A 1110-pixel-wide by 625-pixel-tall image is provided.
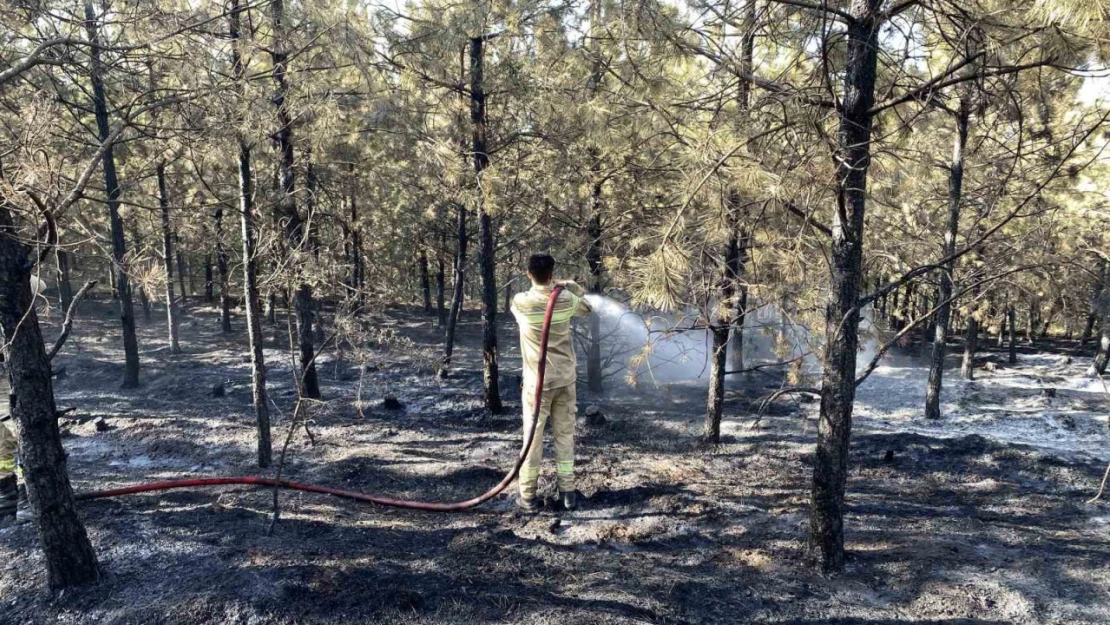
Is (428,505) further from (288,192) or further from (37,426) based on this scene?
(288,192)

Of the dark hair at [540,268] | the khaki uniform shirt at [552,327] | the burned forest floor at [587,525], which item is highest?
the dark hair at [540,268]

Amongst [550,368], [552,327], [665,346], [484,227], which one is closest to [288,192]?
[484,227]

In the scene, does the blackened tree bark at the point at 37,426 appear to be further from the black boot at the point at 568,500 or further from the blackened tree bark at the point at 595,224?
the blackened tree bark at the point at 595,224

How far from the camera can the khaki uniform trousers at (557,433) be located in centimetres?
604

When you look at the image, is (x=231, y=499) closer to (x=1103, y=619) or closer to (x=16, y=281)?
(x=16, y=281)

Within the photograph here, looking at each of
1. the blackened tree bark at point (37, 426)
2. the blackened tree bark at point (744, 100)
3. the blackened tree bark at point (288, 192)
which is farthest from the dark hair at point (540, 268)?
the blackened tree bark at point (37, 426)

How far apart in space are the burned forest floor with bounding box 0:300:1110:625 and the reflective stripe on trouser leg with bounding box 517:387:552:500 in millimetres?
323

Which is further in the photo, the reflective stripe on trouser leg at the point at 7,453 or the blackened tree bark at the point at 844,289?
the reflective stripe on trouser leg at the point at 7,453

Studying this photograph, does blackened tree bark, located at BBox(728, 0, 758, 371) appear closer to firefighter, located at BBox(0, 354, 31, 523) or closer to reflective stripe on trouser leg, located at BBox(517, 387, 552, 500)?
reflective stripe on trouser leg, located at BBox(517, 387, 552, 500)

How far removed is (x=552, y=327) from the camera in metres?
5.79

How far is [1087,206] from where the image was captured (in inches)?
622

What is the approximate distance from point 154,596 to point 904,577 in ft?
18.2

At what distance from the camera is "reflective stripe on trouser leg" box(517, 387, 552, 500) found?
6.02 m

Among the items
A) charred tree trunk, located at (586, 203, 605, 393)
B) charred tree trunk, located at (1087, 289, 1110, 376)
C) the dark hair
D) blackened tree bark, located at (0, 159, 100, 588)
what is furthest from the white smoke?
blackened tree bark, located at (0, 159, 100, 588)
